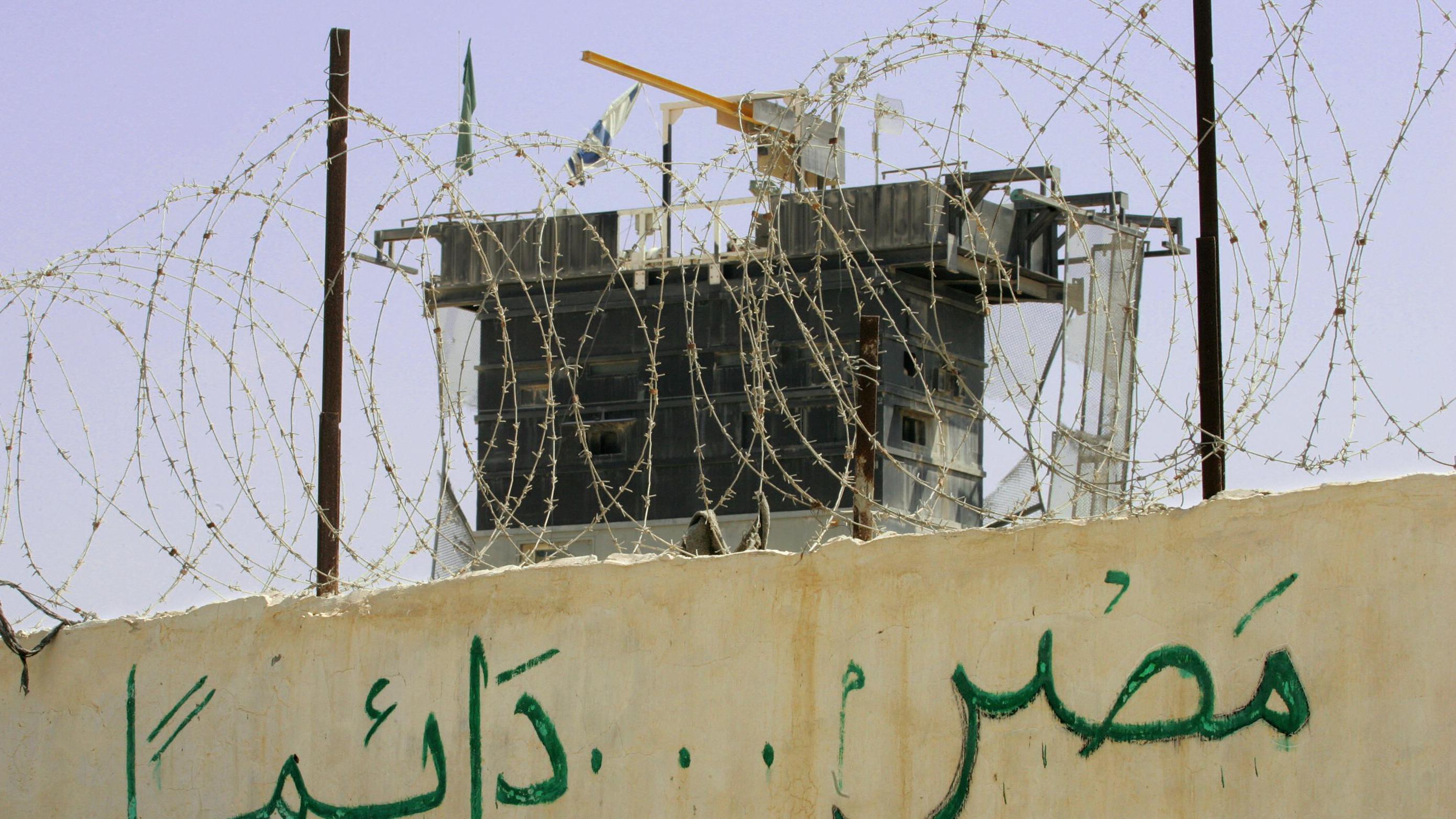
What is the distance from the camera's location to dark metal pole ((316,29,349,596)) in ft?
20.8

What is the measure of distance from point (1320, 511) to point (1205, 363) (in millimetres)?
758

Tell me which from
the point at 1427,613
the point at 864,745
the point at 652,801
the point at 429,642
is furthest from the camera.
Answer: the point at 429,642

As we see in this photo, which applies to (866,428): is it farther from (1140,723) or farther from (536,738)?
(536,738)

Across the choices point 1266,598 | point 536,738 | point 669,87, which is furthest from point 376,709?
point 669,87

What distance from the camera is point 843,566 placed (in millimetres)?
4883

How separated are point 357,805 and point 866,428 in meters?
1.99

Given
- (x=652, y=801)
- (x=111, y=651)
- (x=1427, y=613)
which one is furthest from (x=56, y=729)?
(x=1427, y=613)

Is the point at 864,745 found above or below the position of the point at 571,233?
below

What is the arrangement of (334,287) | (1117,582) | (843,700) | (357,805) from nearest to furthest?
1. (1117,582)
2. (843,700)
3. (357,805)
4. (334,287)

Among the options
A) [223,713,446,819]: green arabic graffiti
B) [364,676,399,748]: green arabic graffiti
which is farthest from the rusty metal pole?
[364,676,399,748]: green arabic graffiti

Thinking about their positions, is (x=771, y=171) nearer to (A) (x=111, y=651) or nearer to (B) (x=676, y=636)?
(B) (x=676, y=636)

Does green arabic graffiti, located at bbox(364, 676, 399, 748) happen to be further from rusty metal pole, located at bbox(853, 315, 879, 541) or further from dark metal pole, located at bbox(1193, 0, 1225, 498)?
dark metal pole, located at bbox(1193, 0, 1225, 498)

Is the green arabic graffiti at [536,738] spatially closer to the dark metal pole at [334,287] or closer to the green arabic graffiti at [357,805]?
the green arabic graffiti at [357,805]

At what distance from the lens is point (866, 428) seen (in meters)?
5.02
